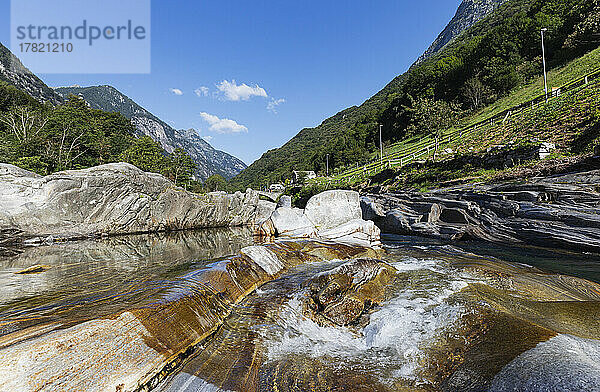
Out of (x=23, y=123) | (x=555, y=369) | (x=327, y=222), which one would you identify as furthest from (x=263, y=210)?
(x=23, y=123)

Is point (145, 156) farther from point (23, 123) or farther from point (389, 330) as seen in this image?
point (389, 330)

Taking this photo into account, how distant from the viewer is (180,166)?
62406 mm

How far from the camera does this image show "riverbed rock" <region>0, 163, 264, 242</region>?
18.6 metres

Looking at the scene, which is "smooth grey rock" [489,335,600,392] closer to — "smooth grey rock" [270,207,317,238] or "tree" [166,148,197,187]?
"smooth grey rock" [270,207,317,238]

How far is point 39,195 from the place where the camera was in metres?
19.1

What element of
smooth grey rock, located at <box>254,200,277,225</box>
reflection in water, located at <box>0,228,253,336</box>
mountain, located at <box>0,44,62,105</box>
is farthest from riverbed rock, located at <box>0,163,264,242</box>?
mountain, located at <box>0,44,62,105</box>

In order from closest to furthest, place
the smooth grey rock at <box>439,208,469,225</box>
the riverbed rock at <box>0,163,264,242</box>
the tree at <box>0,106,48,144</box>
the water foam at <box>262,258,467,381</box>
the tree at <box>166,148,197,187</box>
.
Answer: the water foam at <box>262,258,467,381</box> → the smooth grey rock at <box>439,208,469,225</box> → the riverbed rock at <box>0,163,264,242</box> → the tree at <box>0,106,48,144</box> → the tree at <box>166,148,197,187</box>

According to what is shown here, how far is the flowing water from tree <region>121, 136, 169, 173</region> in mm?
44657

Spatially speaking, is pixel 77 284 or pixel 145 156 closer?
pixel 77 284

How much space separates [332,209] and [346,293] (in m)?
12.1

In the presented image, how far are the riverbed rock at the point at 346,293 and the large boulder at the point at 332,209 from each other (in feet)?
32.4

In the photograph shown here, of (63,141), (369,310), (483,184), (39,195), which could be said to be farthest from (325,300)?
(63,141)

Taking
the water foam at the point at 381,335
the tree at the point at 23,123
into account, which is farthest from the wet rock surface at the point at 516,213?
the tree at the point at 23,123

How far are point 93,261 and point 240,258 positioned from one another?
723cm
